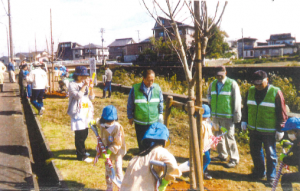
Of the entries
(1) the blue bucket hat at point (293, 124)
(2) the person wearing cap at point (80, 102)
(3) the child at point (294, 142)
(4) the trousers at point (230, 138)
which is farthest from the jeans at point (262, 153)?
(2) the person wearing cap at point (80, 102)

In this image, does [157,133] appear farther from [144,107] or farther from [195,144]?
[144,107]

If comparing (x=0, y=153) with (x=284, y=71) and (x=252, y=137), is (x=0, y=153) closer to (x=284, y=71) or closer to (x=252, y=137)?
(x=252, y=137)

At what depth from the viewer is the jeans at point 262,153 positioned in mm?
4129

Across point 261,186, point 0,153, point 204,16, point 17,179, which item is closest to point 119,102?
point 0,153

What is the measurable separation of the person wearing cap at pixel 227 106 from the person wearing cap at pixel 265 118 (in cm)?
36

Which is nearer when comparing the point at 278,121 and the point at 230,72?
the point at 278,121

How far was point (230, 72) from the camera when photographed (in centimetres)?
1413

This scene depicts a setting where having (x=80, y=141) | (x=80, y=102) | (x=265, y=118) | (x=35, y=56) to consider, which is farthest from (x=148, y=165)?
(x=35, y=56)

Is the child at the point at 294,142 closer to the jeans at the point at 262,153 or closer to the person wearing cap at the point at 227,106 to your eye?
the jeans at the point at 262,153

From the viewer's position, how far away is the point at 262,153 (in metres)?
4.32

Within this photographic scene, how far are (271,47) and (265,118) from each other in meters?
66.2

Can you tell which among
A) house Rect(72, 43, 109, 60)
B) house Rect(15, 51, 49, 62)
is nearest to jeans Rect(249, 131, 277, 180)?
house Rect(15, 51, 49, 62)

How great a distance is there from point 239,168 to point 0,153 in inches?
190

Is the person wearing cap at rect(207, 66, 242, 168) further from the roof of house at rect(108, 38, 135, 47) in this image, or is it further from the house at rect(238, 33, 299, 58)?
the roof of house at rect(108, 38, 135, 47)
